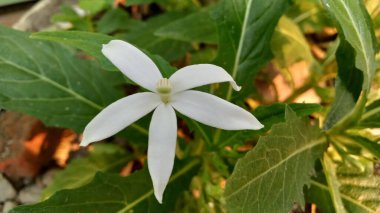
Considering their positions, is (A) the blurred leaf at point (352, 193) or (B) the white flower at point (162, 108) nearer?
(B) the white flower at point (162, 108)

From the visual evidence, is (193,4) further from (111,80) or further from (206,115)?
(206,115)

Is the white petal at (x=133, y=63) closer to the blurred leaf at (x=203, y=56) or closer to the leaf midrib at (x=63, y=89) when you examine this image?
the leaf midrib at (x=63, y=89)

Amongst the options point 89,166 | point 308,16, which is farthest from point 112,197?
point 308,16

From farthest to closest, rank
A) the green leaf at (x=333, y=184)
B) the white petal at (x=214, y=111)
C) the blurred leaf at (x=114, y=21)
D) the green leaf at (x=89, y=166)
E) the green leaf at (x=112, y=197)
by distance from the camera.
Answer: the blurred leaf at (x=114, y=21) < the green leaf at (x=89, y=166) < the green leaf at (x=333, y=184) < the green leaf at (x=112, y=197) < the white petal at (x=214, y=111)

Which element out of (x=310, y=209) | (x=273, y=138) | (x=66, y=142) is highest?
(x=273, y=138)

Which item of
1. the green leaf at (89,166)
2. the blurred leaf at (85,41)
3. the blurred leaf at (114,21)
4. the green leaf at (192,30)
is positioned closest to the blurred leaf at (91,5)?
the blurred leaf at (114,21)

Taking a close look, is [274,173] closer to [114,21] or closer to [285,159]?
[285,159]

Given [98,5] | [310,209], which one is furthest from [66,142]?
[310,209]
